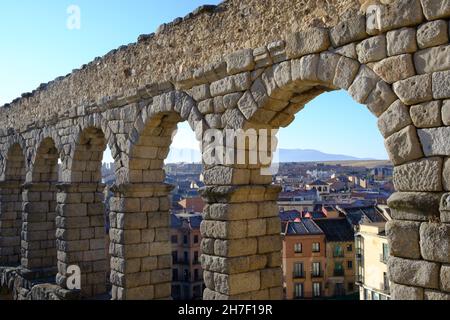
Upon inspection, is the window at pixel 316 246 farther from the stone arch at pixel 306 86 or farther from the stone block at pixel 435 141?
the stone block at pixel 435 141

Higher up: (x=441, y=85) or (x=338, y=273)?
(x=441, y=85)

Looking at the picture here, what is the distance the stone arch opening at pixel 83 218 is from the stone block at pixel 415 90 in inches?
285

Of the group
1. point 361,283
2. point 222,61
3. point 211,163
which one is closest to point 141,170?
point 211,163

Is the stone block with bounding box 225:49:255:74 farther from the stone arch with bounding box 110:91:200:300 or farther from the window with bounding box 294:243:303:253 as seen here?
the window with bounding box 294:243:303:253

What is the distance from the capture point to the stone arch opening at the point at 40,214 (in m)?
12.6

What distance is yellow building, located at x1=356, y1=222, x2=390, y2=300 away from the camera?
70.8ft

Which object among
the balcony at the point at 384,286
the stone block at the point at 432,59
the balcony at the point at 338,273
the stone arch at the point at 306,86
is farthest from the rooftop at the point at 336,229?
the stone block at the point at 432,59

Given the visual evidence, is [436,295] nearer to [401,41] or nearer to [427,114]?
[427,114]

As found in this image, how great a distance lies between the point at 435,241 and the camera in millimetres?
4262

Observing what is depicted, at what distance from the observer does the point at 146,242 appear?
8711 millimetres

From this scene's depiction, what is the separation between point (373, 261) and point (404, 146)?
1931 centimetres

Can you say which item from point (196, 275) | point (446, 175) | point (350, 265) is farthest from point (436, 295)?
point (196, 275)

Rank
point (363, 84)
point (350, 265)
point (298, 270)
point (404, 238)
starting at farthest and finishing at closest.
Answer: point (350, 265), point (298, 270), point (363, 84), point (404, 238)
